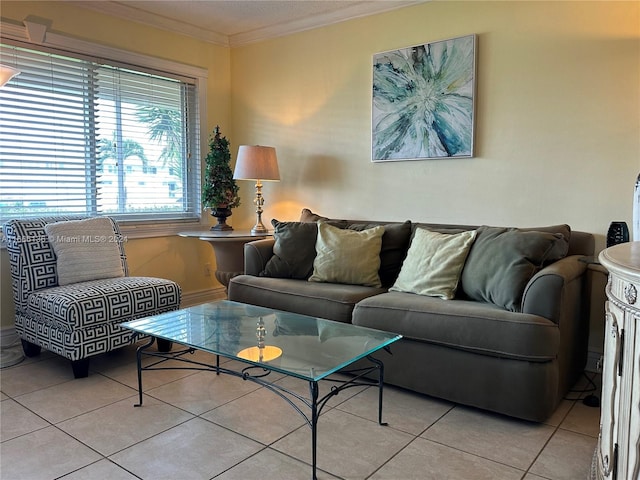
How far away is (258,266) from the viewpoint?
3322 mm

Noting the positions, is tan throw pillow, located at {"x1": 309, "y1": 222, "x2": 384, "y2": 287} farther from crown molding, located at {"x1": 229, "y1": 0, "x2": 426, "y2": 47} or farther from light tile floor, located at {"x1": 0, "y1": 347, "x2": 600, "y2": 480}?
crown molding, located at {"x1": 229, "y1": 0, "x2": 426, "y2": 47}

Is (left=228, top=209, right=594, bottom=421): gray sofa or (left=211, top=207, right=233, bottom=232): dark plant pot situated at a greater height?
(left=211, top=207, right=233, bottom=232): dark plant pot

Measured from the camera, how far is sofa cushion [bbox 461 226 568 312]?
7.72 feet

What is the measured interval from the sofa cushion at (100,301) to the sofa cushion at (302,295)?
0.46 m

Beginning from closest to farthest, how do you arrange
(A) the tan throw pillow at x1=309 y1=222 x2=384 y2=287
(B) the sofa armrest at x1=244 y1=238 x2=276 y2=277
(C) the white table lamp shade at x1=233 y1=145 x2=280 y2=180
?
(A) the tan throw pillow at x1=309 y1=222 x2=384 y2=287, (B) the sofa armrest at x1=244 y1=238 x2=276 y2=277, (C) the white table lamp shade at x1=233 y1=145 x2=280 y2=180

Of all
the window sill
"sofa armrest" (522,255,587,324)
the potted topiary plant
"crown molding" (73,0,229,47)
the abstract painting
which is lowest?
"sofa armrest" (522,255,587,324)

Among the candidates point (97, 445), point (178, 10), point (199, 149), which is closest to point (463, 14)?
point (178, 10)

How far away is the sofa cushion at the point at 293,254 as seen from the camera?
324 cm

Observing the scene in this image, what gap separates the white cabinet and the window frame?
133 inches

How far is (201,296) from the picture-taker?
173 inches

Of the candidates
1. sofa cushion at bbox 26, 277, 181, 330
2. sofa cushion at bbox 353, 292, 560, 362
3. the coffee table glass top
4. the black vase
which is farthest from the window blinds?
the black vase

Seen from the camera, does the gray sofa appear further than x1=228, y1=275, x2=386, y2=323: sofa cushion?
No

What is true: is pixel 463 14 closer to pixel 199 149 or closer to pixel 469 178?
pixel 469 178

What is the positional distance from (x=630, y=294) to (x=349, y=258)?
6.24 feet
